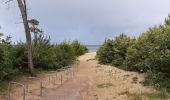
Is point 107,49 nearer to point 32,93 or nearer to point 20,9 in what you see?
point 20,9

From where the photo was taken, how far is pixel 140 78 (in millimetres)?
22547

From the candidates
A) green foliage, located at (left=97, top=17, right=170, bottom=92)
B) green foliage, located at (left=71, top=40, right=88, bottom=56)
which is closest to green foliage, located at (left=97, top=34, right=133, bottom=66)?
green foliage, located at (left=97, top=17, right=170, bottom=92)

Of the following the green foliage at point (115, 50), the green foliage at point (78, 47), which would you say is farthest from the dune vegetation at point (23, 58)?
the green foliage at point (78, 47)

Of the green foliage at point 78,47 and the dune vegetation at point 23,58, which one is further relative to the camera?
the green foliage at point 78,47

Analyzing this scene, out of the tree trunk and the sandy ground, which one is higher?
the tree trunk

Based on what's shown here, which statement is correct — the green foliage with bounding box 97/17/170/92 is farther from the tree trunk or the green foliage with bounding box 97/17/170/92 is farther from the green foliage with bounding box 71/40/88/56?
the green foliage with bounding box 71/40/88/56

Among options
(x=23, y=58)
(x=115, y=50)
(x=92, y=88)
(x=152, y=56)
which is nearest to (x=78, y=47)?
(x=115, y=50)

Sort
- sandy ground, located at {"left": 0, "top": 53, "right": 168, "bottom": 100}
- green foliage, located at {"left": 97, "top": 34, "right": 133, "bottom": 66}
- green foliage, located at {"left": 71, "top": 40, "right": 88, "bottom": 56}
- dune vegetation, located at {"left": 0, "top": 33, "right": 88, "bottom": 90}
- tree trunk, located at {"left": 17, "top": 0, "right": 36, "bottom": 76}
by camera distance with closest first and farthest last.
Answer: sandy ground, located at {"left": 0, "top": 53, "right": 168, "bottom": 100} < dune vegetation, located at {"left": 0, "top": 33, "right": 88, "bottom": 90} < tree trunk, located at {"left": 17, "top": 0, "right": 36, "bottom": 76} < green foliage, located at {"left": 97, "top": 34, "right": 133, "bottom": 66} < green foliage, located at {"left": 71, "top": 40, "right": 88, "bottom": 56}

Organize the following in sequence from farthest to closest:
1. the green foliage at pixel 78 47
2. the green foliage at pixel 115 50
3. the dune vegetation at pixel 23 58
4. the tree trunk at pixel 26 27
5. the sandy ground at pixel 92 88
→ the green foliage at pixel 78 47 < the green foliage at pixel 115 50 < the tree trunk at pixel 26 27 < the dune vegetation at pixel 23 58 < the sandy ground at pixel 92 88

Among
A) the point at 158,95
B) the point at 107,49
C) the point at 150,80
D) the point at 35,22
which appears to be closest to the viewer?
the point at 158,95

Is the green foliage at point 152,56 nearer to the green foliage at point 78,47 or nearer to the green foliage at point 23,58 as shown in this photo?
the green foliage at point 23,58

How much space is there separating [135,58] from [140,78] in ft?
13.7

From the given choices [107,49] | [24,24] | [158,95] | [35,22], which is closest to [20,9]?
[24,24]

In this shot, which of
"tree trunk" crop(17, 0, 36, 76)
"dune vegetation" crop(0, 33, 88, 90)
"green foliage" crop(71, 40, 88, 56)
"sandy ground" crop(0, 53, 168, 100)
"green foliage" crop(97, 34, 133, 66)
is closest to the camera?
"sandy ground" crop(0, 53, 168, 100)
